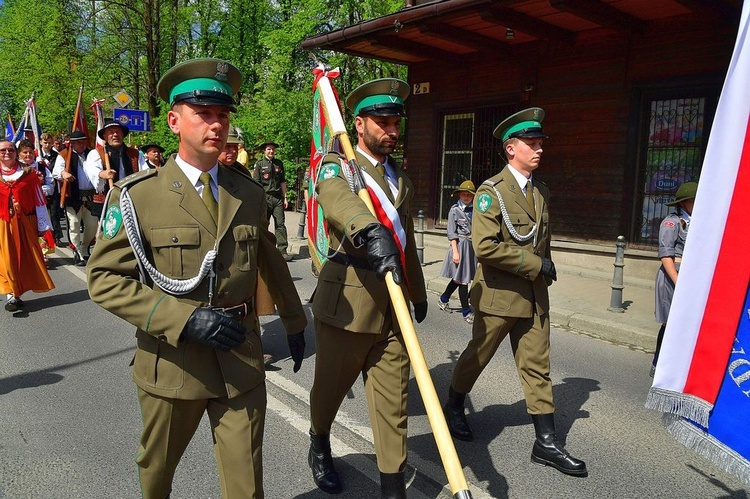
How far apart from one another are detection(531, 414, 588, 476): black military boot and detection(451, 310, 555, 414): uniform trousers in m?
0.06

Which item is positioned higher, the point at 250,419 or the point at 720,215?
the point at 720,215

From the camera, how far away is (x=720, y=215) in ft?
6.37

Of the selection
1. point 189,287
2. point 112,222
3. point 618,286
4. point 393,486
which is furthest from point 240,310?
point 618,286

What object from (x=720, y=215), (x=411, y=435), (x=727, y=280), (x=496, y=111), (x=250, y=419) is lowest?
(x=411, y=435)

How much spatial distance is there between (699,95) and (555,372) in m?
5.97

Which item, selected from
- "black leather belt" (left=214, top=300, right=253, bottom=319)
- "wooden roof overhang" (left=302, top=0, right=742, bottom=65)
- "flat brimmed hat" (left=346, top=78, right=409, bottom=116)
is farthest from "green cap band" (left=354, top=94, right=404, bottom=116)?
"wooden roof overhang" (left=302, top=0, right=742, bottom=65)

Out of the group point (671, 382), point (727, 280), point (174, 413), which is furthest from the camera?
point (174, 413)

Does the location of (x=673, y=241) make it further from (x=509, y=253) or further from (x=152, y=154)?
(x=152, y=154)

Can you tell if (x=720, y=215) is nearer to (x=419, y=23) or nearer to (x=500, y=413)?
(x=500, y=413)

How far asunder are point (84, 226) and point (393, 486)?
9026mm

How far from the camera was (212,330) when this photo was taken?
2146 mm

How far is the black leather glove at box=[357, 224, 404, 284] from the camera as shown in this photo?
248 cm

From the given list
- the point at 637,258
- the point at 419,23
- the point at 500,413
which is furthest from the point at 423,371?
the point at 419,23

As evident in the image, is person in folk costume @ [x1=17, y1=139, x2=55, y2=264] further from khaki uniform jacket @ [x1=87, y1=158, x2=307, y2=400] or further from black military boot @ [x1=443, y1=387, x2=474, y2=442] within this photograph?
khaki uniform jacket @ [x1=87, y1=158, x2=307, y2=400]
